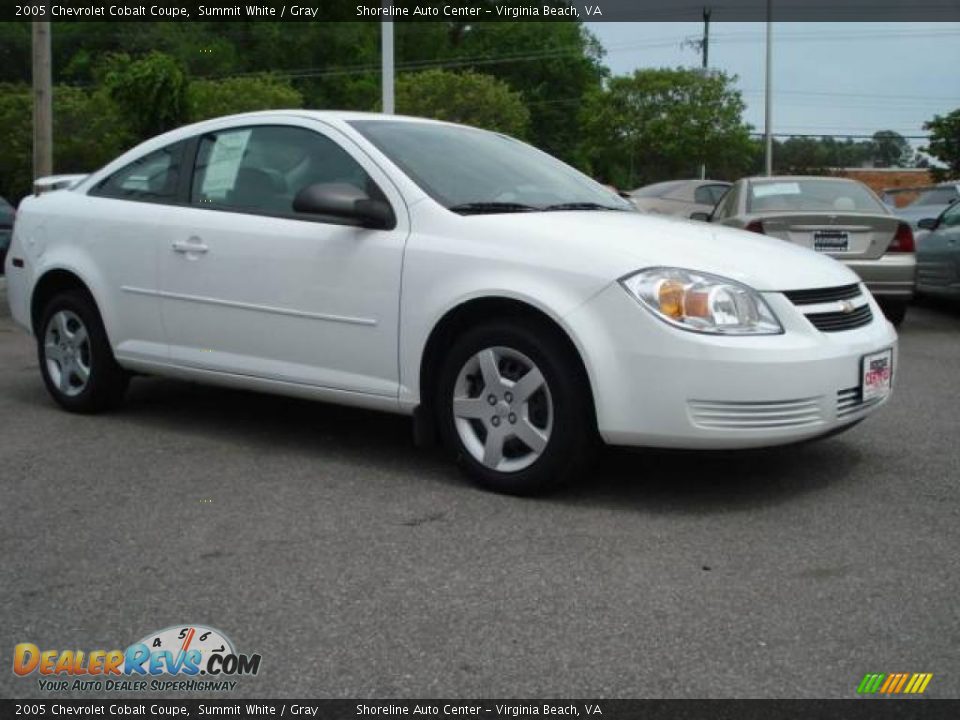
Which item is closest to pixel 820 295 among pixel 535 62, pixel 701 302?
pixel 701 302

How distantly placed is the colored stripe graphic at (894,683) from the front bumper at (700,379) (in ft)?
4.67

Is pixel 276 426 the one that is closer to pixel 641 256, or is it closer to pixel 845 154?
pixel 641 256

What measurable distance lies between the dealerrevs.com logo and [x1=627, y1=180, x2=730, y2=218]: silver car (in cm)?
1476

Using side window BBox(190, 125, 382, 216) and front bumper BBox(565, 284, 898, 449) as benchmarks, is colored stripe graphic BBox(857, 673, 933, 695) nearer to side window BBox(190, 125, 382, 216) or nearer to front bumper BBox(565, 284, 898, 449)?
front bumper BBox(565, 284, 898, 449)

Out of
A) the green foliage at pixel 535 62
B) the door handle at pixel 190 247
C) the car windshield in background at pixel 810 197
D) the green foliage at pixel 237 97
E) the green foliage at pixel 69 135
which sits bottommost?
the door handle at pixel 190 247

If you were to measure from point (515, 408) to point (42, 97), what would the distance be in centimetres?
1245

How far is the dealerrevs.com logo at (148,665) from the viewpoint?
9.66 feet

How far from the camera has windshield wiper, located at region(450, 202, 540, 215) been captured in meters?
4.85

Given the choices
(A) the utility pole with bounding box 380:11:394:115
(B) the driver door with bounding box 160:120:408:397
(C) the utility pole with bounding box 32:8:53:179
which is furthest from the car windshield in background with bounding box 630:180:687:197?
(B) the driver door with bounding box 160:120:408:397

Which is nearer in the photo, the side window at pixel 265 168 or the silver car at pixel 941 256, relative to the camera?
the side window at pixel 265 168
